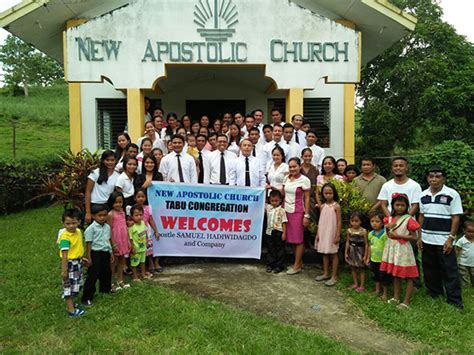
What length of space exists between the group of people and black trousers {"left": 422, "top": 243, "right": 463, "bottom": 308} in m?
0.01

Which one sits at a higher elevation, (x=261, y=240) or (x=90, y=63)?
(x=90, y=63)

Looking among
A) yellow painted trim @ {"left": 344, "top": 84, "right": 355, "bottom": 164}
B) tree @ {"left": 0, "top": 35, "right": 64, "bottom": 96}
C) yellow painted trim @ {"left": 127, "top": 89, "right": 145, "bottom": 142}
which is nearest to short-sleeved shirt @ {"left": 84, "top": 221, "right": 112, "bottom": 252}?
yellow painted trim @ {"left": 127, "top": 89, "right": 145, "bottom": 142}

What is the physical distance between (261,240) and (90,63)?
4326 millimetres

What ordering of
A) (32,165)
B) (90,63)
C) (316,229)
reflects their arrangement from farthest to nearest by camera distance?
(32,165)
(90,63)
(316,229)

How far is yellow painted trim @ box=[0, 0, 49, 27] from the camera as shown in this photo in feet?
26.9

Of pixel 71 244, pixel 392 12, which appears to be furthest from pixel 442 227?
pixel 392 12

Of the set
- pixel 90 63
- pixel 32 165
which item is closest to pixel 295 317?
pixel 90 63

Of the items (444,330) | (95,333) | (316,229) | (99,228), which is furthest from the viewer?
(316,229)

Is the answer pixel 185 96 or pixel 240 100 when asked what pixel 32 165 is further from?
pixel 240 100

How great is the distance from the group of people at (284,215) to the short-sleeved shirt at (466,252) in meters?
0.01

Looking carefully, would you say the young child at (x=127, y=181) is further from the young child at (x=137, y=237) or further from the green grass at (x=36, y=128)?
the green grass at (x=36, y=128)

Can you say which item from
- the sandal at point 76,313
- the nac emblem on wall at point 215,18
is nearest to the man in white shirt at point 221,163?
the nac emblem on wall at point 215,18

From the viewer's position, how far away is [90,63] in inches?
300

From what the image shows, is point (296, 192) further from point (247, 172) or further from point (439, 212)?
point (439, 212)
